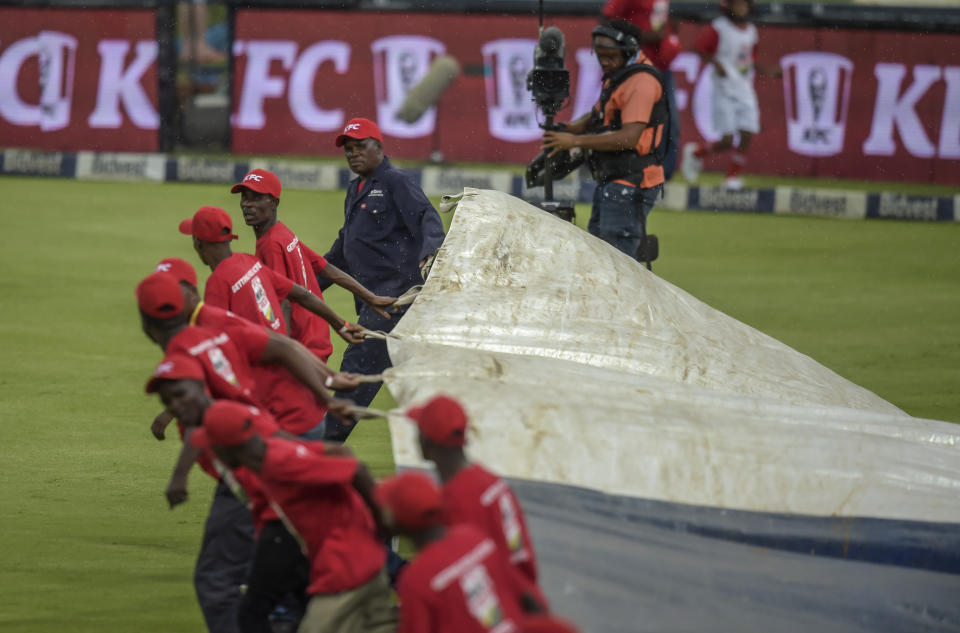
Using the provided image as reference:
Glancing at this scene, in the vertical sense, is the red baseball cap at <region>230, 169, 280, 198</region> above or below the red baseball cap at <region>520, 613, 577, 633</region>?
above

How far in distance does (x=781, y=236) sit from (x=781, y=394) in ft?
36.2

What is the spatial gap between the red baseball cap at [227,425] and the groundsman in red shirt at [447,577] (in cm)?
88

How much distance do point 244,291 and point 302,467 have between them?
5.91ft

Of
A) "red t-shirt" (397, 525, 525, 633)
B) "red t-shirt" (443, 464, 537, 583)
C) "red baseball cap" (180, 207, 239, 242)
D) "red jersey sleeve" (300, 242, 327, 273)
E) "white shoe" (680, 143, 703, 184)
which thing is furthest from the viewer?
"white shoe" (680, 143, 703, 184)

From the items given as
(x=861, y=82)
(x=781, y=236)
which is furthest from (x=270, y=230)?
(x=861, y=82)

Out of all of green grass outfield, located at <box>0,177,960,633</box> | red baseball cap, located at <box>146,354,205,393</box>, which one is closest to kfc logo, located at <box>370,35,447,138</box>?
green grass outfield, located at <box>0,177,960,633</box>

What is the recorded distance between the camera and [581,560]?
204 inches

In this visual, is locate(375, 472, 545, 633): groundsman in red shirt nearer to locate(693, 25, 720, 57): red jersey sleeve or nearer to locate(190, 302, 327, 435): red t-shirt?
locate(190, 302, 327, 435): red t-shirt

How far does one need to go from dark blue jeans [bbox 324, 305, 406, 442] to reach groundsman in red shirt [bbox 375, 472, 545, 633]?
3.76 meters

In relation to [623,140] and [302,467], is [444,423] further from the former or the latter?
[623,140]

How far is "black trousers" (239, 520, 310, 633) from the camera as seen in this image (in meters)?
4.99

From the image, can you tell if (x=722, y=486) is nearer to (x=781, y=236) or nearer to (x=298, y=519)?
(x=298, y=519)

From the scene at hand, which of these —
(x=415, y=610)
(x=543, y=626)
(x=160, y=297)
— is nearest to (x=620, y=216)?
(x=160, y=297)

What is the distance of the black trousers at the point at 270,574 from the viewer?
16.4 feet
